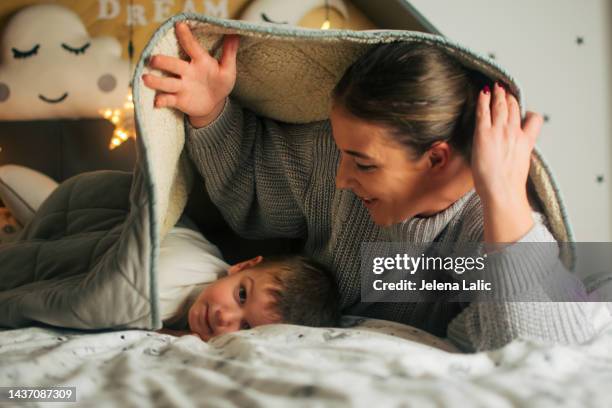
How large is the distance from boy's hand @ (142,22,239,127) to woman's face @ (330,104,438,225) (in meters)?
0.22

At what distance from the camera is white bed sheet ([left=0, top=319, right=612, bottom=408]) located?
576mm

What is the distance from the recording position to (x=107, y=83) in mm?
1832

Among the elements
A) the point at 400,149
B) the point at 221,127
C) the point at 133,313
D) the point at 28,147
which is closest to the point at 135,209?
the point at 133,313

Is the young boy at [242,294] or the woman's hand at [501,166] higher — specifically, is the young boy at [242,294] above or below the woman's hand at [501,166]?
below

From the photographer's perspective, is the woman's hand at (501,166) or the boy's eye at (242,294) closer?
the woman's hand at (501,166)

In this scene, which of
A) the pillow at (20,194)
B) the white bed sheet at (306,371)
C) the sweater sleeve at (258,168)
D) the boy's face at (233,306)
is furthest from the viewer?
the pillow at (20,194)

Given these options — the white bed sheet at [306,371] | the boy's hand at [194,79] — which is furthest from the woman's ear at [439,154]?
the boy's hand at [194,79]

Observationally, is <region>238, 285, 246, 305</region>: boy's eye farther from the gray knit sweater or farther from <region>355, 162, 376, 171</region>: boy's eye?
<region>355, 162, 376, 171</region>: boy's eye

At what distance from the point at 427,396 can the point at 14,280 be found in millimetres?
837

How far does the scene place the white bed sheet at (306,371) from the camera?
0.58 m

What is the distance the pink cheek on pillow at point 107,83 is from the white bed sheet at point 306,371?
1.14m

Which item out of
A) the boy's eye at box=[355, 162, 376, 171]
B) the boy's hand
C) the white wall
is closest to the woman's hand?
the boy's eye at box=[355, 162, 376, 171]

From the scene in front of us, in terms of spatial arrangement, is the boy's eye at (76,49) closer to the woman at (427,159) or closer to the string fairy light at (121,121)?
the string fairy light at (121,121)

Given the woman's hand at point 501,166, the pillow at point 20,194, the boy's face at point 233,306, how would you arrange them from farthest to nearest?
the pillow at point 20,194 < the boy's face at point 233,306 < the woman's hand at point 501,166
